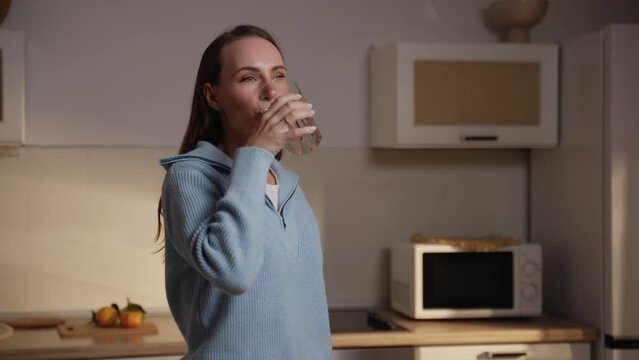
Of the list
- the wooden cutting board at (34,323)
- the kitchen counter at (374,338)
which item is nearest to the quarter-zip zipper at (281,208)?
the kitchen counter at (374,338)

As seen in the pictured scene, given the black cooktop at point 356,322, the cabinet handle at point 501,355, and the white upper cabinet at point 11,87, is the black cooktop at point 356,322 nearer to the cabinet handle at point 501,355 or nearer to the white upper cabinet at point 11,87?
the cabinet handle at point 501,355

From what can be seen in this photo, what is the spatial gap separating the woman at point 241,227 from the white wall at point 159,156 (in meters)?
1.74

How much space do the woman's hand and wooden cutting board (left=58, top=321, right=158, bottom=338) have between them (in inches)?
62.8

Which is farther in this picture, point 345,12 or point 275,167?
point 345,12

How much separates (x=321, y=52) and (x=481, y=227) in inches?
35.8

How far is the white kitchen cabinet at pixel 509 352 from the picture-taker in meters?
2.95

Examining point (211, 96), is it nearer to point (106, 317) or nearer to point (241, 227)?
point (241, 227)

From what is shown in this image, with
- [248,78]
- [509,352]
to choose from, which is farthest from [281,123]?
[509,352]

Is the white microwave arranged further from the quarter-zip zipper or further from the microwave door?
the quarter-zip zipper

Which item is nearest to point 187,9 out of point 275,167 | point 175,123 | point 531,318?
point 175,123

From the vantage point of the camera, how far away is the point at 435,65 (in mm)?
3264

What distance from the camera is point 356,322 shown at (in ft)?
10.6

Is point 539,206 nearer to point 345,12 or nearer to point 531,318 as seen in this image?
point 531,318

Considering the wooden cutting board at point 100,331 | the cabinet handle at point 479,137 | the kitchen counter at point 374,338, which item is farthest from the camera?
the cabinet handle at point 479,137
